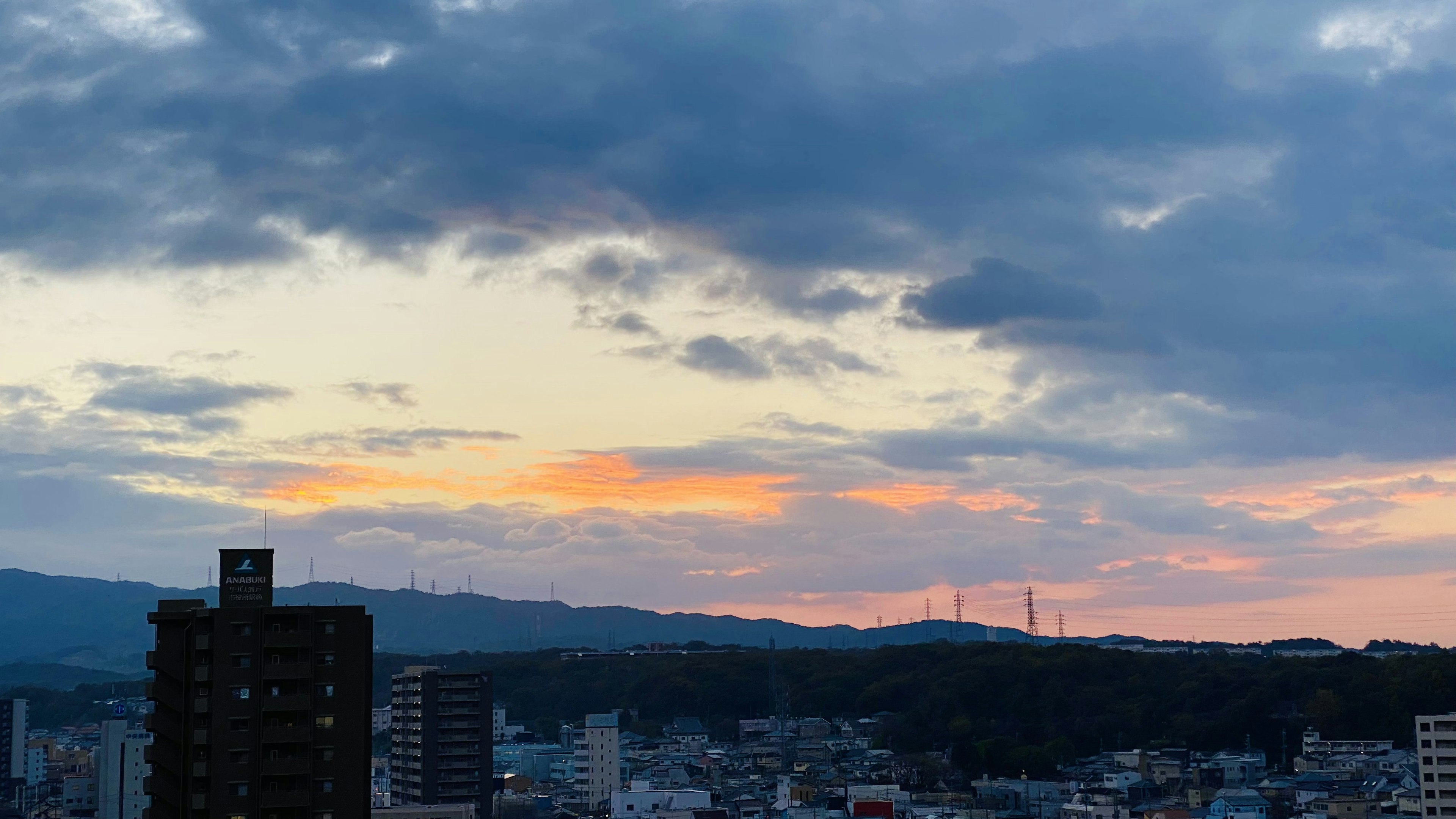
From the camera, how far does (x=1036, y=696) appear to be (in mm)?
127688

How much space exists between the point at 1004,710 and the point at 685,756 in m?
31.0

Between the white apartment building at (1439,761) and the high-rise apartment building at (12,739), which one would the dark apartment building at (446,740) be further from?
the high-rise apartment building at (12,739)

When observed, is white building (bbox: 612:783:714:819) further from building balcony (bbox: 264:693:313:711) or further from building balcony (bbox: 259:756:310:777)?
building balcony (bbox: 264:693:313:711)

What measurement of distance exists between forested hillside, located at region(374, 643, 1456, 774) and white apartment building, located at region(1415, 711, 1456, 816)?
47447 millimetres

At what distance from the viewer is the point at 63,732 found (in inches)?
6777

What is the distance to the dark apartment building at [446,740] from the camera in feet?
251

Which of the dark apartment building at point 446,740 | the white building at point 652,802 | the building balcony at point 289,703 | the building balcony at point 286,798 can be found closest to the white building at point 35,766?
the dark apartment building at point 446,740

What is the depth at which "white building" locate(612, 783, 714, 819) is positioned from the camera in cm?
7425

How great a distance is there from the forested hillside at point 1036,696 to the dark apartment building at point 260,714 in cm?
8055

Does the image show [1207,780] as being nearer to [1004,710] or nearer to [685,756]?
[1004,710]

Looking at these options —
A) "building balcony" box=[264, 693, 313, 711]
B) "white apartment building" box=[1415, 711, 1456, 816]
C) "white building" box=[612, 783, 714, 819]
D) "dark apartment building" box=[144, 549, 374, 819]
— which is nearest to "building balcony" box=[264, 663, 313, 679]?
"dark apartment building" box=[144, 549, 374, 819]

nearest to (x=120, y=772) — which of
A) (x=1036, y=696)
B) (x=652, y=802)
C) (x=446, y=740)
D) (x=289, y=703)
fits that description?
(x=446, y=740)

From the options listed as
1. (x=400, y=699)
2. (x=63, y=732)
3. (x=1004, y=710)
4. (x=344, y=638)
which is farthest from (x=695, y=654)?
(x=344, y=638)

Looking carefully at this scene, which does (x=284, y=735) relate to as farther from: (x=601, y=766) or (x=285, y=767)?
(x=601, y=766)
